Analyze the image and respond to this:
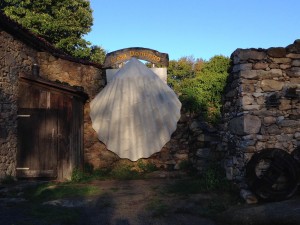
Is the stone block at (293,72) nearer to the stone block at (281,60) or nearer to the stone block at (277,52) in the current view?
the stone block at (281,60)

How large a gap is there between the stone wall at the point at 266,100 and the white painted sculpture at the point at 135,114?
3.22 meters

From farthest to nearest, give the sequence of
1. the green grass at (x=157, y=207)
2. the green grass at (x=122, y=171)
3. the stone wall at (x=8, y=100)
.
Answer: the green grass at (x=122, y=171)
the stone wall at (x=8, y=100)
the green grass at (x=157, y=207)

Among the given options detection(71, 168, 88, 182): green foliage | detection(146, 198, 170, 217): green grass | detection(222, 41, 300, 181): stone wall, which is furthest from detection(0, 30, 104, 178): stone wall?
detection(222, 41, 300, 181): stone wall

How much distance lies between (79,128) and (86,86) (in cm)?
121

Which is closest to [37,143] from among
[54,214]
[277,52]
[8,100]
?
[8,100]

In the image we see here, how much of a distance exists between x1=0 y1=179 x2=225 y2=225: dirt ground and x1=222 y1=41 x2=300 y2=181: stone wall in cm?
124

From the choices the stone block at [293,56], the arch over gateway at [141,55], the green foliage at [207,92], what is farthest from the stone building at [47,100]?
the stone block at [293,56]

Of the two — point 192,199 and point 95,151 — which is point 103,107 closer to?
point 95,151

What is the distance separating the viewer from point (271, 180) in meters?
5.63

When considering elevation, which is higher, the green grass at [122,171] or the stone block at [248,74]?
the stone block at [248,74]

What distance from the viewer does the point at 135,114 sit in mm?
9422

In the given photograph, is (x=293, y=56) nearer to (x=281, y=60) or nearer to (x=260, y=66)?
(x=281, y=60)

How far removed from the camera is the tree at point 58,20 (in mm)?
15148

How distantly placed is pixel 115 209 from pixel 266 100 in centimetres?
311
